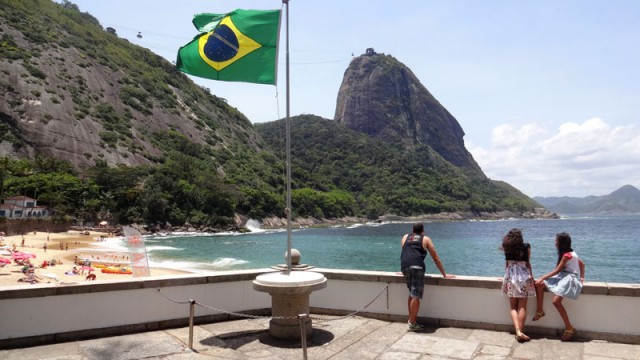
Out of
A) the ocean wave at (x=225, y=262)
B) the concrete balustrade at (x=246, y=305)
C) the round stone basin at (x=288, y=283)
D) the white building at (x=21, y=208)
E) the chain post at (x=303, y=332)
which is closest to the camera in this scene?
the chain post at (x=303, y=332)

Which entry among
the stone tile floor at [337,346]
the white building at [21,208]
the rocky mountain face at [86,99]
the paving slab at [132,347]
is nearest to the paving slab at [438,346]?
the stone tile floor at [337,346]

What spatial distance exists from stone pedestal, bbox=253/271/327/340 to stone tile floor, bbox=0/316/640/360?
17 cm

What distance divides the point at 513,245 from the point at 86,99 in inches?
4311

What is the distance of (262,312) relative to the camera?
8445mm

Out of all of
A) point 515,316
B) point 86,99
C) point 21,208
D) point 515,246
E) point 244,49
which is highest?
point 86,99

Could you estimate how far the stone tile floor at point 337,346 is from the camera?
618 centimetres

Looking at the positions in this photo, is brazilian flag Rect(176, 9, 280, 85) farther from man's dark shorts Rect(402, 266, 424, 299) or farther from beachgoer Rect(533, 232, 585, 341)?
beachgoer Rect(533, 232, 585, 341)

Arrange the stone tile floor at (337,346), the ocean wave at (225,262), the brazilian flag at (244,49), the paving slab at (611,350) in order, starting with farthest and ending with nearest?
1. the ocean wave at (225,262)
2. the brazilian flag at (244,49)
3. the stone tile floor at (337,346)
4. the paving slab at (611,350)

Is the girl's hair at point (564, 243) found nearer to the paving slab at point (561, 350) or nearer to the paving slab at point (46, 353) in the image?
the paving slab at point (561, 350)

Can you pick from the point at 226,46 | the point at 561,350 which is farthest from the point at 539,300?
the point at 226,46

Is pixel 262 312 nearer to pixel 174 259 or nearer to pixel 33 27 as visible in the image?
pixel 174 259

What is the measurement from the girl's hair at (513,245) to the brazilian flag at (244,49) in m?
4.33

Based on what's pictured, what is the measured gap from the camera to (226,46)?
24.9 feet

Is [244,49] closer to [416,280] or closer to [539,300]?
[416,280]
